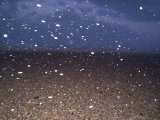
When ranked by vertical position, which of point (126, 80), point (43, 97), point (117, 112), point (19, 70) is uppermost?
point (117, 112)

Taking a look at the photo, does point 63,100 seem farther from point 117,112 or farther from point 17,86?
point 17,86

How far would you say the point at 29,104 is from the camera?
5.82 meters

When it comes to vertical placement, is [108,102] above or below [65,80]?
above

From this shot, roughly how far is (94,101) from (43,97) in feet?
4.13

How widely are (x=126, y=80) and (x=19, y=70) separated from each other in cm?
433

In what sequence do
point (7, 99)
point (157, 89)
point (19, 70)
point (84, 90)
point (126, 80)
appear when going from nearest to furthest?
point (7, 99)
point (84, 90)
point (157, 89)
point (126, 80)
point (19, 70)

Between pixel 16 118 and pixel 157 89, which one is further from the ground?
pixel 16 118

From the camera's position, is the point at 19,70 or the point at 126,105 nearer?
the point at 126,105

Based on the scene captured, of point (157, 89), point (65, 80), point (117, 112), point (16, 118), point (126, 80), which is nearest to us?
point (16, 118)

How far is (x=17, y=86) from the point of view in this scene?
7.54m

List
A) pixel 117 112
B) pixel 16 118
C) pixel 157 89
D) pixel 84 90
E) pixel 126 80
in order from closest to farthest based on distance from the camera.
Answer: pixel 16 118 < pixel 117 112 < pixel 84 90 < pixel 157 89 < pixel 126 80

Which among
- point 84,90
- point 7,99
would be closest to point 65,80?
point 84,90

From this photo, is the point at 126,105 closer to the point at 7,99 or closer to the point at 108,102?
the point at 108,102

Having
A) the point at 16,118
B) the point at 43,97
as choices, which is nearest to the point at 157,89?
the point at 43,97
